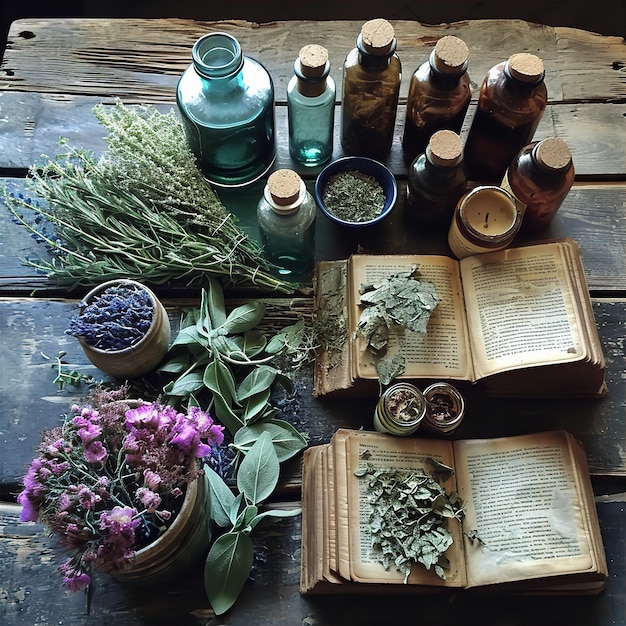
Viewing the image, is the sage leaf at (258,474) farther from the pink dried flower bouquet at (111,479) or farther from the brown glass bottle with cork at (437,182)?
the brown glass bottle with cork at (437,182)

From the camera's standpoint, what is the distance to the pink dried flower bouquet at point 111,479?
671mm

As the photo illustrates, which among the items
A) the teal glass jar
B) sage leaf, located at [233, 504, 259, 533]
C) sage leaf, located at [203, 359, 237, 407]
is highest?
the teal glass jar

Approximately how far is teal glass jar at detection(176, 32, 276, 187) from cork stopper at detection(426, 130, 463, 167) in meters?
0.28

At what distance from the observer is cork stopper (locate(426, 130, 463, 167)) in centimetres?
A: 97

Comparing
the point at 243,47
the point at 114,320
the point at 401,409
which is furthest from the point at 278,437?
the point at 243,47

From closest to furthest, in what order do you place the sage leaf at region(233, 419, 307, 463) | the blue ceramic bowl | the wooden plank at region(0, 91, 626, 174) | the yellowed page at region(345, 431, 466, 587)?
1. the yellowed page at region(345, 431, 466, 587)
2. the sage leaf at region(233, 419, 307, 463)
3. the blue ceramic bowl
4. the wooden plank at region(0, 91, 626, 174)

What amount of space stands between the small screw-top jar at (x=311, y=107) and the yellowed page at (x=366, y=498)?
53 cm

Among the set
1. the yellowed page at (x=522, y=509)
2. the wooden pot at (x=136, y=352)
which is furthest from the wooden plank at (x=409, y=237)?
the yellowed page at (x=522, y=509)

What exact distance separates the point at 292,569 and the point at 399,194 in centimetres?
65

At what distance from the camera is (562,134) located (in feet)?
3.90

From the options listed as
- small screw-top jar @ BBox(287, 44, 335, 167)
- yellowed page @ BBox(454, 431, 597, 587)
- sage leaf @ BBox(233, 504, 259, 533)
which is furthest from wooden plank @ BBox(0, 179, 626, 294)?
sage leaf @ BBox(233, 504, 259, 533)

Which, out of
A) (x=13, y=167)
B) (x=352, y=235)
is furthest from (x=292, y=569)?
(x=13, y=167)

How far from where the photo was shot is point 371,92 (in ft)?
3.46

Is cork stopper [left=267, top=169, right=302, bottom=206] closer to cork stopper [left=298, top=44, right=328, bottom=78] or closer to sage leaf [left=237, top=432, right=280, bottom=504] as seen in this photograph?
cork stopper [left=298, top=44, right=328, bottom=78]
